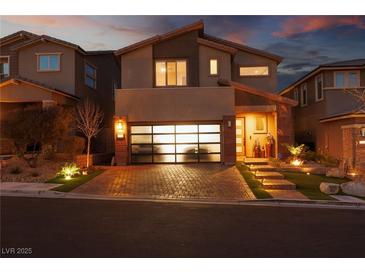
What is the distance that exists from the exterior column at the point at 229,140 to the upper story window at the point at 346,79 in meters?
7.61

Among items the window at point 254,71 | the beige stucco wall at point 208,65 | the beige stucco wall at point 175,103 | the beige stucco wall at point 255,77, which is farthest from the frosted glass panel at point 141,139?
the window at point 254,71

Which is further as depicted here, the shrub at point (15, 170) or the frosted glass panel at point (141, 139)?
the frosted glass panel at point (141, 139)

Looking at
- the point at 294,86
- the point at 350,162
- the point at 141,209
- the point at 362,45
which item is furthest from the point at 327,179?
the point at 362,45

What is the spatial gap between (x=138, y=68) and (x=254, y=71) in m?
7.83

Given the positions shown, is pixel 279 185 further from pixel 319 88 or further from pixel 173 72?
pixel 319 88

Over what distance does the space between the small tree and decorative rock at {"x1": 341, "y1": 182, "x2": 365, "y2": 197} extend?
1283 centimetres

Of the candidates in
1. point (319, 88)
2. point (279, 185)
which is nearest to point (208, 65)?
point (319, 88)

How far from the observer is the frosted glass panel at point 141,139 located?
19531 mm

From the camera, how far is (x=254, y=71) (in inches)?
898

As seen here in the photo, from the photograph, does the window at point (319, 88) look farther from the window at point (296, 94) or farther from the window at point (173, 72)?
the window at point (173, 72)

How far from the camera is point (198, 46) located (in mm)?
20703

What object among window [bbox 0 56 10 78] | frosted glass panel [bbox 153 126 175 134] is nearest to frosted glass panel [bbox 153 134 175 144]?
frosted glass panel [bbox 153 126 175 134]

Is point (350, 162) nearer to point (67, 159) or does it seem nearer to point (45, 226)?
point (67, 159)

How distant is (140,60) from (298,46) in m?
26.1
